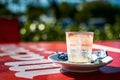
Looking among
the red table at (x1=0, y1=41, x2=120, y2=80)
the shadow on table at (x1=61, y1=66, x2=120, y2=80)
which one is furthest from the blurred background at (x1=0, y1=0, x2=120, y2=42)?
the shadow on table at (x1=61, y1=66, x2=120, y2=80)

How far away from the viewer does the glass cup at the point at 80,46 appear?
0.91m

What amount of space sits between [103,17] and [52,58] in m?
5.89

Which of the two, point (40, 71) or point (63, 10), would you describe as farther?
point (63, 10)

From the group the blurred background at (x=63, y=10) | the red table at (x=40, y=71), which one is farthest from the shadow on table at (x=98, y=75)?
the blurred background at (x=63, y=10)

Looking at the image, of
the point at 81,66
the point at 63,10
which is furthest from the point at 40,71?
the point at 63,10

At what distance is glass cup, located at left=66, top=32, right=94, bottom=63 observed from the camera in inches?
35.7

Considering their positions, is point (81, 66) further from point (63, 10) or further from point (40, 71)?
point (63, 10)

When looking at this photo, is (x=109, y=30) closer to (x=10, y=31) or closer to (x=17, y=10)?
(x=10, y=31)

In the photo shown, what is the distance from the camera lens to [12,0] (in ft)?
Result: 17.5

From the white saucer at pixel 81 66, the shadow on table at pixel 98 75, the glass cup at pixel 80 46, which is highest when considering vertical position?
the glass cup at pixel 80 46

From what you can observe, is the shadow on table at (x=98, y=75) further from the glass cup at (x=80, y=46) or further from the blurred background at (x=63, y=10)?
the blurred background at (x=63, y=10)

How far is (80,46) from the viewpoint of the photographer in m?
0.90

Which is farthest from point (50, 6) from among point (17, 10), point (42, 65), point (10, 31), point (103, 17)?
point (42, 65)

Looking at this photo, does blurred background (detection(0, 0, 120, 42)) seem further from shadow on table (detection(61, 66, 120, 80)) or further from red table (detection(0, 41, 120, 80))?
shadow on table (detection(61, 66, 120, 80))
